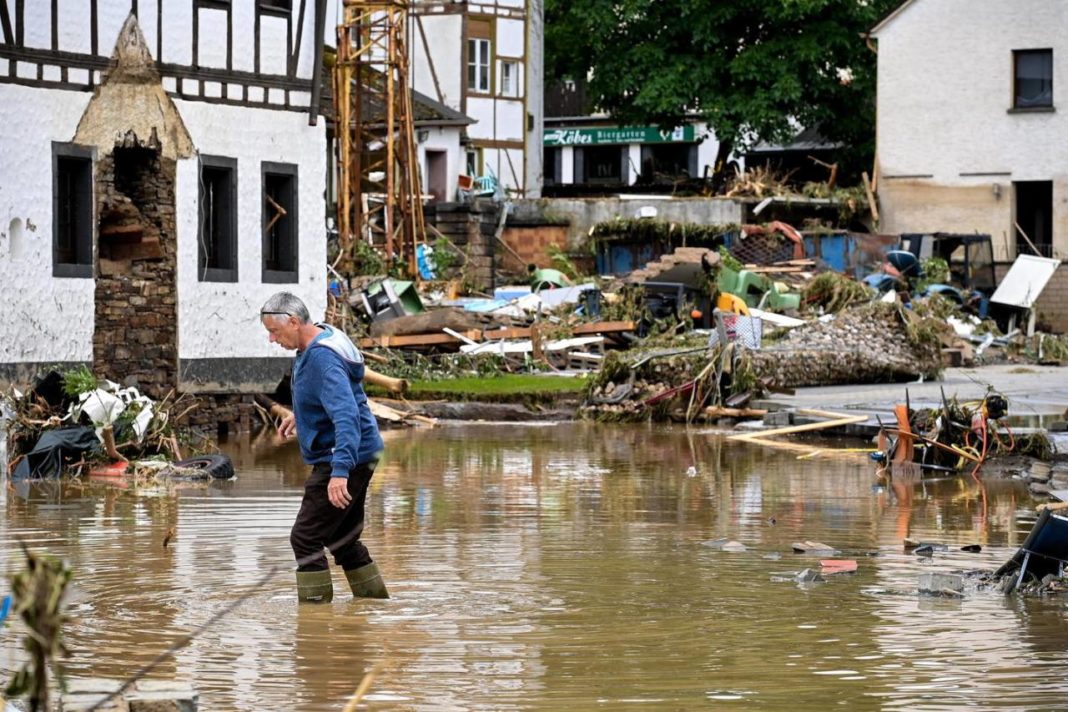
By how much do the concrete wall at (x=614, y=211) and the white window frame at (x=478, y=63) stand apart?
10.5m

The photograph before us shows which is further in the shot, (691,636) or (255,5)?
(255,5)

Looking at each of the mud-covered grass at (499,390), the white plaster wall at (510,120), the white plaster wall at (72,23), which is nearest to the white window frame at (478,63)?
the white plaster wall at (510,120)

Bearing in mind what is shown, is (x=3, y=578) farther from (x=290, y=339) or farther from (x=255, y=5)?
(x=255, y=5)

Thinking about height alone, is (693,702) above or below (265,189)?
below

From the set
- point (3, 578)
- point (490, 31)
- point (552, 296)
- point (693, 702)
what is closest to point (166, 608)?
point (3, 578)

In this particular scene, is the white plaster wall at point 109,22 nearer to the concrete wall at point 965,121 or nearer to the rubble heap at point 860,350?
the rubble heap at point 860,350

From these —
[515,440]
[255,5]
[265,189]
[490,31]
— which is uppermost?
[490,31]

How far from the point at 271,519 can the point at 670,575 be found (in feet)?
13.4

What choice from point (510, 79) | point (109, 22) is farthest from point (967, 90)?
point (109, 22)

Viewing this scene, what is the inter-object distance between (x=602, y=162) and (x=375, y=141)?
33.0m

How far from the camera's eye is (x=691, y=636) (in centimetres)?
911

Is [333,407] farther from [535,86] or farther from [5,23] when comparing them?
[535,86]

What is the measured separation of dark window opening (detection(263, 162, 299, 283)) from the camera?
2416cm

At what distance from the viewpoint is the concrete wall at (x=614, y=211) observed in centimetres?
4462
